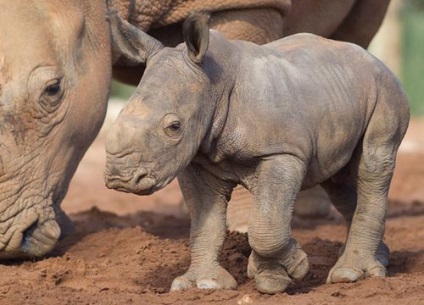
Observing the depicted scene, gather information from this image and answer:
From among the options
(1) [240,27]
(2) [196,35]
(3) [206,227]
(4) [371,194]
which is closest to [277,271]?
(3) [206,227]

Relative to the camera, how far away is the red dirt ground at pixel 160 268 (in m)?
5.23

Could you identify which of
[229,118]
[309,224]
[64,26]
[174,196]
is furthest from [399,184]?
[229,118]

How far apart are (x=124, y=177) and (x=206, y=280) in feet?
2.67

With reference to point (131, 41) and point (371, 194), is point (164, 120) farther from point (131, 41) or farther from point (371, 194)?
point (371, 194)

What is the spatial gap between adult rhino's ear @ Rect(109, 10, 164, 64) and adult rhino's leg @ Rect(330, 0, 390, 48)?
4340 millimetres

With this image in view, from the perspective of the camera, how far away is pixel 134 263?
621cm

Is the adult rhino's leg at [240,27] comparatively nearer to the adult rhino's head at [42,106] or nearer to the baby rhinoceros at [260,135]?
the adult rhino's head at [42,106]

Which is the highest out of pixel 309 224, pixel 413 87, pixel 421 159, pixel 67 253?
pixel 67 253

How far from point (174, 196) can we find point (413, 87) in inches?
582

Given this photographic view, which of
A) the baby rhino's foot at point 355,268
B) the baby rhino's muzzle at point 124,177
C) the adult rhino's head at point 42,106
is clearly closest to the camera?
the baby rhino's muzzle at point 124,177

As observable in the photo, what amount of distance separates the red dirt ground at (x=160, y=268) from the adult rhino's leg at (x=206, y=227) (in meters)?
0.12

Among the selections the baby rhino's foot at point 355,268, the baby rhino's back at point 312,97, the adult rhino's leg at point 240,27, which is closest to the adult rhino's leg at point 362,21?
the adult rhino's leg at point 240,27

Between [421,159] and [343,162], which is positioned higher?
[343,162]

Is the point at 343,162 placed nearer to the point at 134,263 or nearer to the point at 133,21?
the point at 134,263
